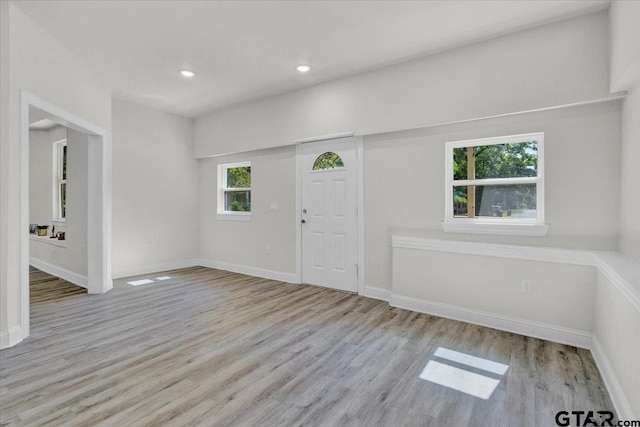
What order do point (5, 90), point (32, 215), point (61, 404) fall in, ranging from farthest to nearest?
point (32, 215)
point (5, 90)
point (61, 404)

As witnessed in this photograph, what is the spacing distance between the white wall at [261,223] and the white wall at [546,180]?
1408 millimetres

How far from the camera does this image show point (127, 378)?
2.24m

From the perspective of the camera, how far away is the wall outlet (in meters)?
2.98

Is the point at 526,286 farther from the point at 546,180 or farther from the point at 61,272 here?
the point at 61,272

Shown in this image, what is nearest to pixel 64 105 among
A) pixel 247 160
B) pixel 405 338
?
pixel 247 160

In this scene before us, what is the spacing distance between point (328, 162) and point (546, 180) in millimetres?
2615

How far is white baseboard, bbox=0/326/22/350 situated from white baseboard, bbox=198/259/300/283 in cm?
305

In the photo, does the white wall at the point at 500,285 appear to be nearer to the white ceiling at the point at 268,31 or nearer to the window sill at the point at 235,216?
the white ceiling at the point at 268,31

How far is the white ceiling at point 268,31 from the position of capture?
2.73 m

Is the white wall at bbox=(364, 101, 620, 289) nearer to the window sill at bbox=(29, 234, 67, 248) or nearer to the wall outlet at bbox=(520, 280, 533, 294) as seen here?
the wall outlet at bbox=(520, 280, 533, 294)

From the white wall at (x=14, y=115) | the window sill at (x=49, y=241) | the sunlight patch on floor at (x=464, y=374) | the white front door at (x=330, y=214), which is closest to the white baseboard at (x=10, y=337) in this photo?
the white wall at (x=14, y=115)

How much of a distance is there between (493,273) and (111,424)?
10.7 feet

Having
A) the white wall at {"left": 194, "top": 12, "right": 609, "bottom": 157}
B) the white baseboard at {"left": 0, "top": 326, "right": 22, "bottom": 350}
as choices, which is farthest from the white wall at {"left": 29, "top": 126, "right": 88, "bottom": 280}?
the white wall at {"left": 194, "top": 12, "right": 609, "bottom": 157}

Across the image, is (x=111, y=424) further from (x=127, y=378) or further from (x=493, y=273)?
(x=493, y=273)
